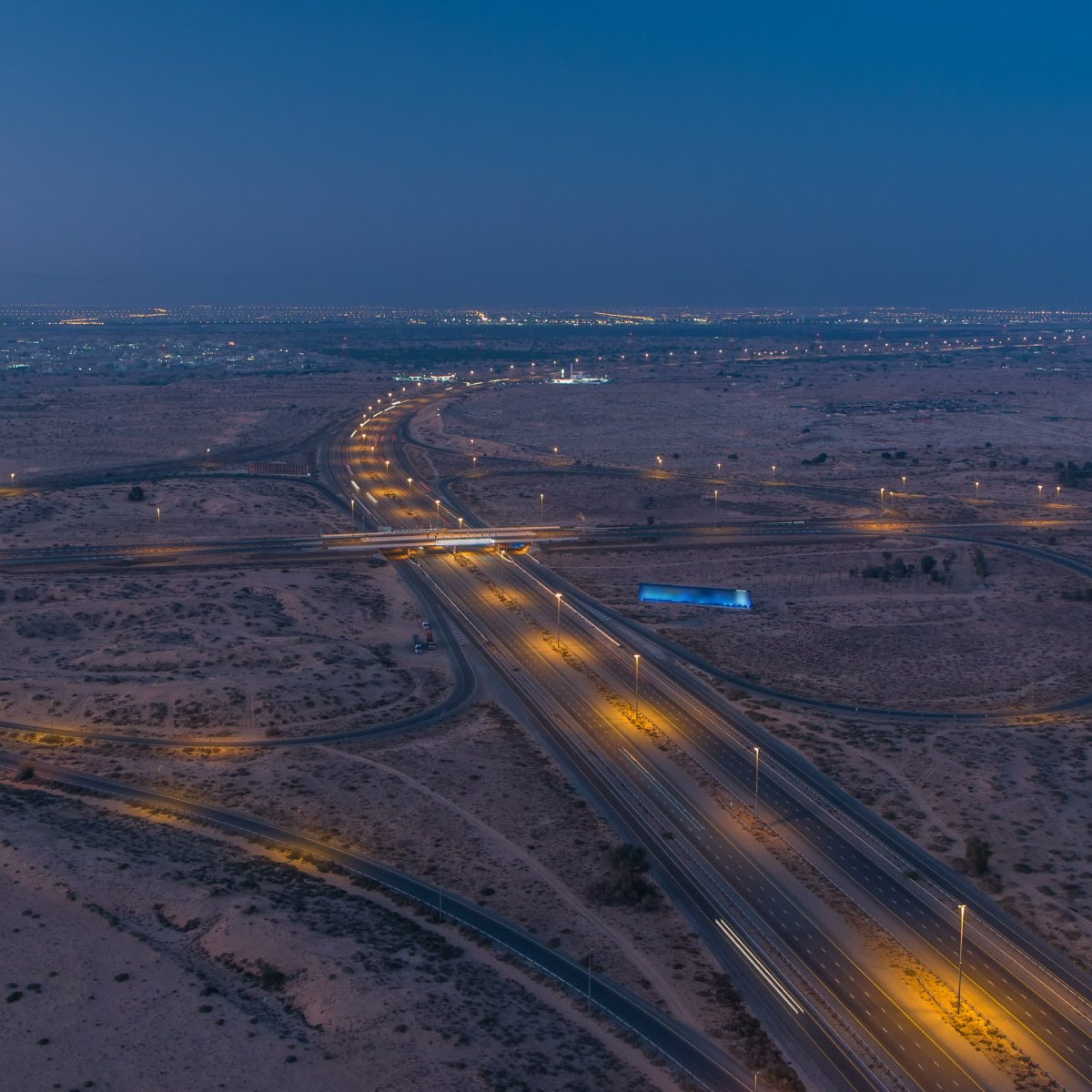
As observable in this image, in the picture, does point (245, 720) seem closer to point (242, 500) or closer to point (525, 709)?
point (525, 709)

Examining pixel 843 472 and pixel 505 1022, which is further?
pixel 843 472

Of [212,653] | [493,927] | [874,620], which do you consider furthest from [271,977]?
[874,620]

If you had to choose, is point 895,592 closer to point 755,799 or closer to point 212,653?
point 755,799

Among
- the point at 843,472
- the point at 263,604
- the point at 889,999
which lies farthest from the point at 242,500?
the point at 889,999

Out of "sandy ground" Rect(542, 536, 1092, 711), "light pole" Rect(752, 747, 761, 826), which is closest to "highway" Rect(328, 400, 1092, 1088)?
"light pole" Rect(752, 747, 761, 826)

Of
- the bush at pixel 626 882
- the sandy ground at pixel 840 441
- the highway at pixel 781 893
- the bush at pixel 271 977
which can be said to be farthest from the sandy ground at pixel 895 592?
the bush at pixel 271 977

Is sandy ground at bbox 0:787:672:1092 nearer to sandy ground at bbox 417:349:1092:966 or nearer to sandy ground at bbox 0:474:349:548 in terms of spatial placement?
sandy ground at bbox 417:349:1092:966

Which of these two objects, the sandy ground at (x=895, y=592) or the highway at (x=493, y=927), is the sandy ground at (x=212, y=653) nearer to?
the highway at (x=493, y=927)

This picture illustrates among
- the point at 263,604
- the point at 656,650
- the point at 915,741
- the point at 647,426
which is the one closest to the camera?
the point at 915,741
